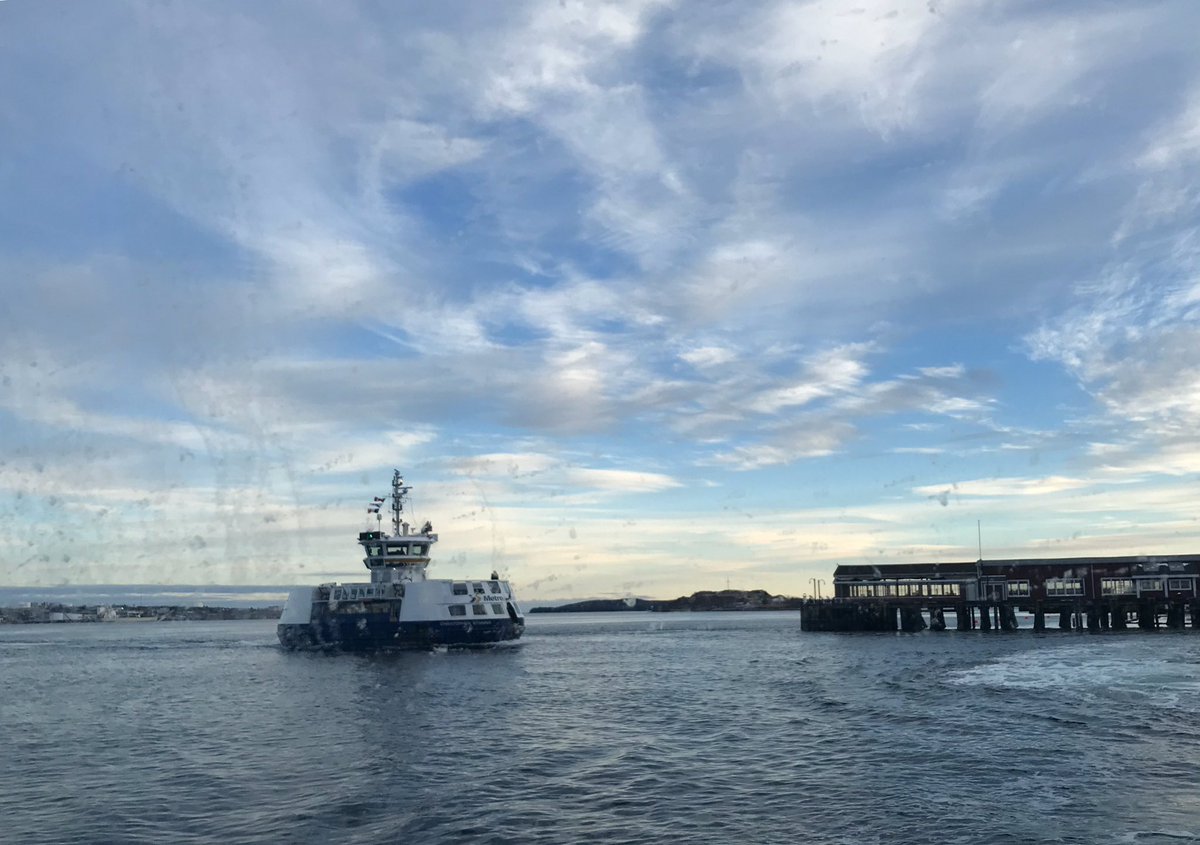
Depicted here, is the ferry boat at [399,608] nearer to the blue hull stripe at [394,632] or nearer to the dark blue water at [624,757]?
the blue hull stripe at [394,632]

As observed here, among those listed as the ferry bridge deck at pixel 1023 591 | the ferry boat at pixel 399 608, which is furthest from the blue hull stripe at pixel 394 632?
the ferry bridge deck at pixel 1023 591

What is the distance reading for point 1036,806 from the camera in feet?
74.3

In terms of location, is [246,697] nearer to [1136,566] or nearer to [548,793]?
[548,793]

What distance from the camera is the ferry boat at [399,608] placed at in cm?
8638

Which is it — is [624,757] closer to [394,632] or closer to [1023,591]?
[394,632]

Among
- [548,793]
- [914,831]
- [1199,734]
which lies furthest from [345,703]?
[1199,734]

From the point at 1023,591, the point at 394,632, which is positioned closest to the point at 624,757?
the point at 394,632

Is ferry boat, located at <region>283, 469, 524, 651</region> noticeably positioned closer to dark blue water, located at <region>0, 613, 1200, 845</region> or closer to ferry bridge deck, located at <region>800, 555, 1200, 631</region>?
dark blue water, located at <region>0, 613, 1200, 845</region>

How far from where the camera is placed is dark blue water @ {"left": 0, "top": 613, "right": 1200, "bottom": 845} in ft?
70.6

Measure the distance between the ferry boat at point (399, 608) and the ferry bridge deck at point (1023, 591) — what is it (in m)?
45.5

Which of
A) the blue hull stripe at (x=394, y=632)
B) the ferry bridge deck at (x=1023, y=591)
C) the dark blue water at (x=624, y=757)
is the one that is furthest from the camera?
the ferry bridge deck at (x=1023, y=591)

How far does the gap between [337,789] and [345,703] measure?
77.5 ft

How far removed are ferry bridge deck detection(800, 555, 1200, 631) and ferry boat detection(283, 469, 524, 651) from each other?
149 feet

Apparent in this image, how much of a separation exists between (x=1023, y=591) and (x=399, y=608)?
2943 inches
